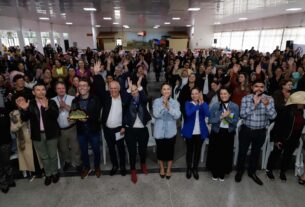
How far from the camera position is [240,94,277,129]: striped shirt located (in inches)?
115

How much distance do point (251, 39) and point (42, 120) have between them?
1646 cm

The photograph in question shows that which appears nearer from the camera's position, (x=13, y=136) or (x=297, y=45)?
(x=13, y=136)

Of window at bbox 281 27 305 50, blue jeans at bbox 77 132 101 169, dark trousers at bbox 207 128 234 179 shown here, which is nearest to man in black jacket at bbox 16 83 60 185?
blue jeans at bbox 77 132 101 169

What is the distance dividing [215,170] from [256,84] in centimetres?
143

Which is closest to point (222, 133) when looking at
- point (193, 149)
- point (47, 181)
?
point (193, 149)

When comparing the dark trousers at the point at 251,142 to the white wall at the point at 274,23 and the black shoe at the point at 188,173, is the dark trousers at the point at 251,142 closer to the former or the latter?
the black shoe at the point at 188,173

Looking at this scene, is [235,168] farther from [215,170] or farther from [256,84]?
[256,84]

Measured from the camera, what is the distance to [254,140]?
3082 mm

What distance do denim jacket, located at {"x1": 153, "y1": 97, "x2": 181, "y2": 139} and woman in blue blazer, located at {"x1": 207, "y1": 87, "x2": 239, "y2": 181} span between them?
0.53m

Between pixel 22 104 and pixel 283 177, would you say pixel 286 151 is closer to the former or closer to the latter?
pixel 283 177

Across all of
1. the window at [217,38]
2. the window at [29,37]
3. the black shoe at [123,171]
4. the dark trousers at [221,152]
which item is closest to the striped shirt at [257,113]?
the dark trousers at [221,152]

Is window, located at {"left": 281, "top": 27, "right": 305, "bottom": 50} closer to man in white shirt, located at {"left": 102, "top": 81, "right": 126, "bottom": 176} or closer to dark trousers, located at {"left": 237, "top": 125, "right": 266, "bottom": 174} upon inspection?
dark trousers, located at {"left": 237, "top": 125, "right": 266, "bottom": 174}

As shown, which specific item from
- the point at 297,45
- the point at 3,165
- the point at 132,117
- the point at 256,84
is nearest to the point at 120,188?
the point at 132,117

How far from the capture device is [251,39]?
1585 centimetres
